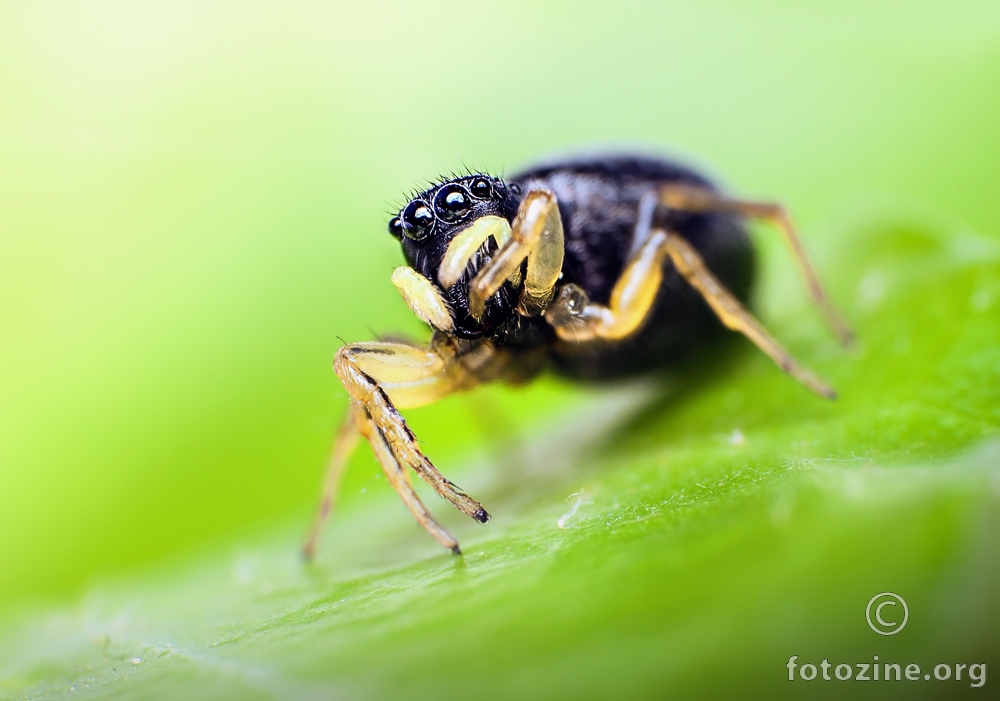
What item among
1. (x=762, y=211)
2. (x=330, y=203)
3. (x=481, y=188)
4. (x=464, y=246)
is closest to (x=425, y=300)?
(x=464, y=246)

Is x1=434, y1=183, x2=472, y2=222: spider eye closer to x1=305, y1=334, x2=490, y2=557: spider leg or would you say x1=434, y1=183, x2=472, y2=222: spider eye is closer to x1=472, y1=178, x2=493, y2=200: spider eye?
x1=472, y1=178, x2=493, y2=200: spider eye

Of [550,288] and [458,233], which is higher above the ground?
[458,233]

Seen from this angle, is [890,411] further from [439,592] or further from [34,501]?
[34,501]

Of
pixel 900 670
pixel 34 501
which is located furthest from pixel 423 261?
pixel 34 501

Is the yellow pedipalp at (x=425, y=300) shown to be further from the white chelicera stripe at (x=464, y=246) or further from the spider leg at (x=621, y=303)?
the spider leg at (x=621, y=303)

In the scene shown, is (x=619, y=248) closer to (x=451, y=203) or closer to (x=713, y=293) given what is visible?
(x=713, y=293)


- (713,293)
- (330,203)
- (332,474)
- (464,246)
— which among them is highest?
(330,203)
